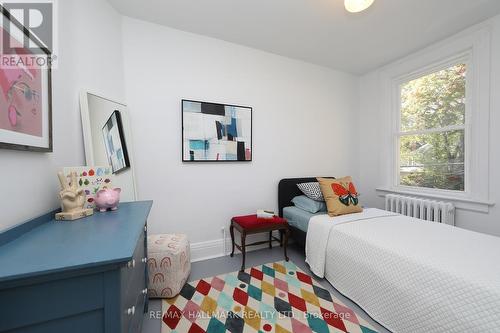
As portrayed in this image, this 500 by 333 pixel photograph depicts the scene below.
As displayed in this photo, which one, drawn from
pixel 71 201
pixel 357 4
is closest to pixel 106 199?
pixel 71 201

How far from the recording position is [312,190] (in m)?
2.62

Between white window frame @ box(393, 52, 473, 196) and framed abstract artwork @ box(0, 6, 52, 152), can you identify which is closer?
framed abstract artwork @ box(0, 6, 52, 152)

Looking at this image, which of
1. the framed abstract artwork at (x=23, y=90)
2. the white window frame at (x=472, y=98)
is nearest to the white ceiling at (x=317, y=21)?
the white window frame at (x=472, y=98)

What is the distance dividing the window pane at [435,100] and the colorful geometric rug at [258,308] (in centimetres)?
262

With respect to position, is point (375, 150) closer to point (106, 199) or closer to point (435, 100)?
point (435, 100)

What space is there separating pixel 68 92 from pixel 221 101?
1471 millimetres

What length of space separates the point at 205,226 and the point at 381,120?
10.3 feet

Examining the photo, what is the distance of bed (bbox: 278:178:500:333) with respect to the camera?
1105 mm

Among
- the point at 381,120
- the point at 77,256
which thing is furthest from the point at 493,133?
the point at 77,256

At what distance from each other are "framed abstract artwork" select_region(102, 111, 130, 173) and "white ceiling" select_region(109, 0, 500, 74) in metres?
1.14

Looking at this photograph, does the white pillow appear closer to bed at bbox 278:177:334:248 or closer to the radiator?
bed at bbox 278:177:334:248

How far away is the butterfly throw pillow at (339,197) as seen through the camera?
235cm

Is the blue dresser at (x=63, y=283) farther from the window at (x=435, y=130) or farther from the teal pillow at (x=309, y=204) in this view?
the window at (x=435, y=130)

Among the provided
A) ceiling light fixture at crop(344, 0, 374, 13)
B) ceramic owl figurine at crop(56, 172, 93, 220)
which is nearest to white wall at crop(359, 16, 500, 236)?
ceiling light fixture at crop(344, 0, 374, 13)
